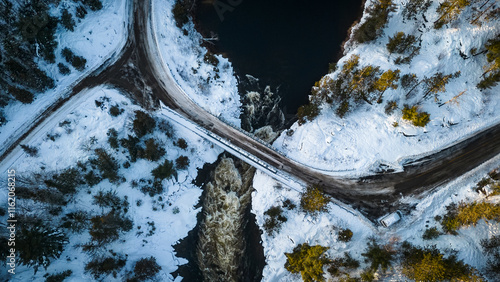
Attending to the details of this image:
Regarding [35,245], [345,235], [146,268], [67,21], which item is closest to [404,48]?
[345,235]

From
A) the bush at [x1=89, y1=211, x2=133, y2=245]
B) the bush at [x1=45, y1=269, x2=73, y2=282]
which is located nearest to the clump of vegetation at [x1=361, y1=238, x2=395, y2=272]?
the bush at [x1=89, y1=211, x2=133, y2=245]

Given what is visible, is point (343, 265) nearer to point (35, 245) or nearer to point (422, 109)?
point (422, 109)

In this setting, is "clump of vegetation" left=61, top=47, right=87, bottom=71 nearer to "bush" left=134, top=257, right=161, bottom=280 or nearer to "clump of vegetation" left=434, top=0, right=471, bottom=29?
"bush" left=134, top=257, right=161, bottom=280

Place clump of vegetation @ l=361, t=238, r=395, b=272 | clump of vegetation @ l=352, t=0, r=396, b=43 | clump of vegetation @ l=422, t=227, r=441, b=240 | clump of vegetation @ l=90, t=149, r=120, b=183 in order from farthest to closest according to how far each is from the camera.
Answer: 1. clump of vegetation @ l=352, t=0, r=396, b=43
2. clump of vegetation @ l=90, t=149, r=120, b=183
3. clump of vegetation @ l=422, t=227, r=441, b=240
4. clump of vegetation @ l=361, t=238, r=395, b=272

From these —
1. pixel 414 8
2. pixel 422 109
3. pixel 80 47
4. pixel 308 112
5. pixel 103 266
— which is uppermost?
pixel 414 8

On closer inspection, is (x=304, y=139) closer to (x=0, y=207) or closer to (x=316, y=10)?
(x=316, y=10)
